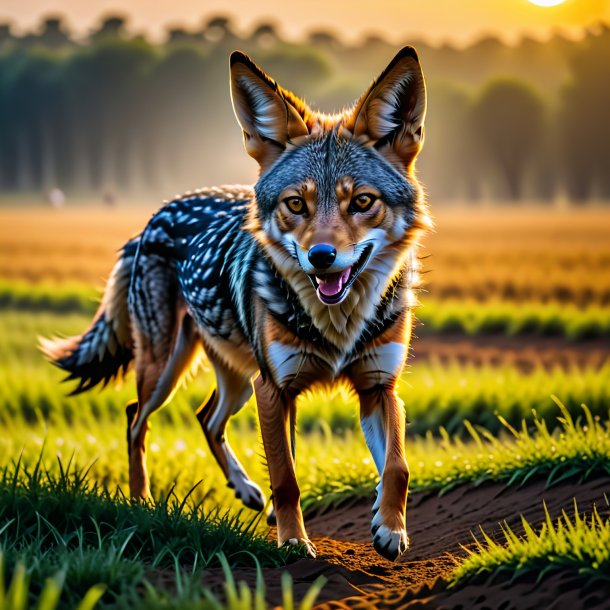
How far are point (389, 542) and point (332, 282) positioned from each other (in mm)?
1153

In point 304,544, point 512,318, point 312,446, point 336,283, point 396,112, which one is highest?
point 396,112

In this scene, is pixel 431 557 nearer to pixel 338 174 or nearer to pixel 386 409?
pixel 386 409

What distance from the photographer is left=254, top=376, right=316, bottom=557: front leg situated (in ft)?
13.8

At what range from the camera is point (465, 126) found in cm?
4812

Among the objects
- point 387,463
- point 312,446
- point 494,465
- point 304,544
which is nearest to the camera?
point 304,544

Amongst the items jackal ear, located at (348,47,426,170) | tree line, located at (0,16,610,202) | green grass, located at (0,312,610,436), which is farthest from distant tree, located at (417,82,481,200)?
jackal ear, located at (348,47,426,170)

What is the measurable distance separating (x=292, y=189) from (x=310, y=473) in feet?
8.58

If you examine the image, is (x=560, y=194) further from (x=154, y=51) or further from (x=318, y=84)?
(x=154, y=51)

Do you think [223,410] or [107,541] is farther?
[223,410]

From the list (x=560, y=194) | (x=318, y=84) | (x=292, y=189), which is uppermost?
(x=318, y=84)

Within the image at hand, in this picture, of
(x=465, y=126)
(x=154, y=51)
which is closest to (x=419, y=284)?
(x=465, y=126)

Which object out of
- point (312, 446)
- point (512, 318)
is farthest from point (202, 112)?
point (312, 446)

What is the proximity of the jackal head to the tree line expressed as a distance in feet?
108

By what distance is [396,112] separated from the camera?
14.3 feet
